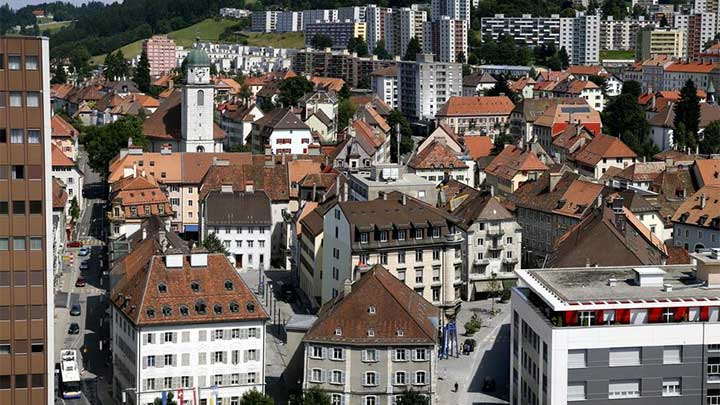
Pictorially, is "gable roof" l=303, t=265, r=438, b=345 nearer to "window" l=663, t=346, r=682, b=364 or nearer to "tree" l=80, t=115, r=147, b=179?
"window" l=663, t=346, r=682, b=364

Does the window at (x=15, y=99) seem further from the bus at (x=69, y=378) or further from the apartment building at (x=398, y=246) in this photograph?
the apartment building at (x=398, y=246)

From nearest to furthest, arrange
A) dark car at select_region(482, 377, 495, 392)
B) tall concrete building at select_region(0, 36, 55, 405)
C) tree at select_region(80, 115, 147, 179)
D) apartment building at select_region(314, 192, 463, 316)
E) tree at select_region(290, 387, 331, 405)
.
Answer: tall concrete building at select_region(0, 36, 55, 405) < tree at select_region(290, 387, 331, 405) < dark car at select_region(482, 377, 495, 392) < apartment building at select_region(314, 192, 463, 316) < tree at select_region(80, 115, 147, 179)

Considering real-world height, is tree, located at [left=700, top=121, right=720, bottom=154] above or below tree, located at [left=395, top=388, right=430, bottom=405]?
above

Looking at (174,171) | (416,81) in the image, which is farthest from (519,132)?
(174,171)

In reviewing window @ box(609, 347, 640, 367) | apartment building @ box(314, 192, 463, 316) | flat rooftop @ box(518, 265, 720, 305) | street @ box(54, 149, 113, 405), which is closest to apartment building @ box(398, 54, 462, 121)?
street @ box(54, 149, 113, 405)

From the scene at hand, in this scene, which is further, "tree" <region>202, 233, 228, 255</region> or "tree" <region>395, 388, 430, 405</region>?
"tree" <region>202, 233, 228, 255</region>

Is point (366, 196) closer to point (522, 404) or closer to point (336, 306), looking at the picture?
point (336, 306)

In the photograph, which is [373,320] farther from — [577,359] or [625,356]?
[625,356]
